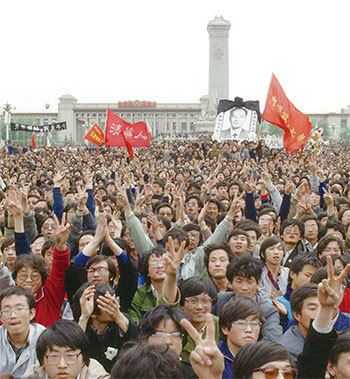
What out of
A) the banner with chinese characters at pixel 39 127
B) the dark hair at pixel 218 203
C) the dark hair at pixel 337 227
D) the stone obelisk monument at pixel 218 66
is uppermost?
the stone obelisk monument at pixel 218 66

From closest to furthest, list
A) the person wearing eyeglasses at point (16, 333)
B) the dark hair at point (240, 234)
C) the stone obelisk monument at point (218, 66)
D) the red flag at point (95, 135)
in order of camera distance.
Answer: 1. the person wearing eyeglasses at point (16, 333)
2. the dark hair at point (240, 234)
3. the red flag at point (95, 135)
4. the stone obelisk monument at point (218, 66)

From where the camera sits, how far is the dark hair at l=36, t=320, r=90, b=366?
3.09 metres

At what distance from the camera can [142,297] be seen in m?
4.45

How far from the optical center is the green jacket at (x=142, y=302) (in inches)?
172

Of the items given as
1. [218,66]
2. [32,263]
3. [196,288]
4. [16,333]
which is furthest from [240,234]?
[218,66]

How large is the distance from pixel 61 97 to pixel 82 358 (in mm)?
89351

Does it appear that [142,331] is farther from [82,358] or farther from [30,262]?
[30,262]

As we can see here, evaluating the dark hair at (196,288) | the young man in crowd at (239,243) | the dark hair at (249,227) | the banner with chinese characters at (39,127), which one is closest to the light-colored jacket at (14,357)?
the dark hair at (196,288)

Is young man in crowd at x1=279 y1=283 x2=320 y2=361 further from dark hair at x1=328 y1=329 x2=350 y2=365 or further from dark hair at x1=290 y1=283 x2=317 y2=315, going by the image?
dark hair at x1=328 y1=329 x2=350 y2=365

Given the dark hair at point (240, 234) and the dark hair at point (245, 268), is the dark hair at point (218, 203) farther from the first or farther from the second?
the dark hair at point (245, 268)

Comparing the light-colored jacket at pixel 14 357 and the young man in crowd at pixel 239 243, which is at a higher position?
the young man in crowd at pixel 239 243

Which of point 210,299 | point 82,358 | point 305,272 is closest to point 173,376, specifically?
point 82,358

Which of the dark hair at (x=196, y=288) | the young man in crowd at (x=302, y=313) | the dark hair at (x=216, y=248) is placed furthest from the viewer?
the dark hair at (x=216, y=248)

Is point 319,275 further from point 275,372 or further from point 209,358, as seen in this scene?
point 209,358
